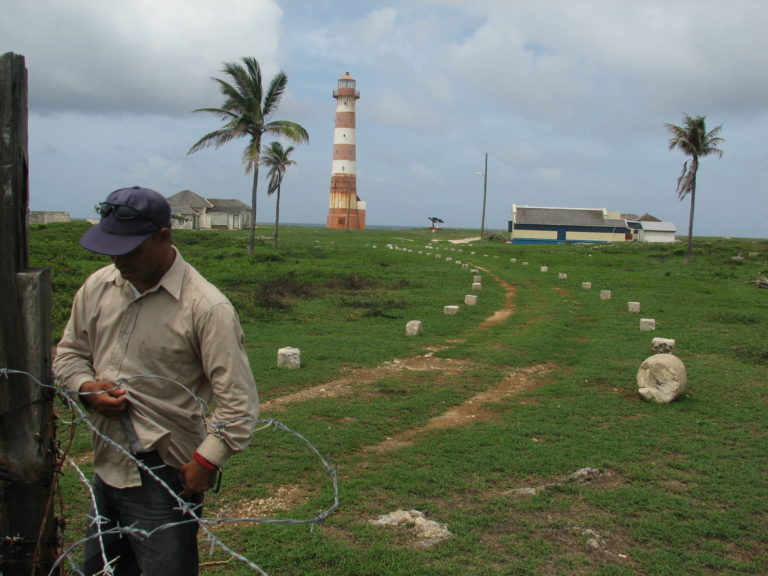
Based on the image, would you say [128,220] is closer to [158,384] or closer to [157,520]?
[158,384]

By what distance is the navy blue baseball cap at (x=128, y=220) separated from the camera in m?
2.85

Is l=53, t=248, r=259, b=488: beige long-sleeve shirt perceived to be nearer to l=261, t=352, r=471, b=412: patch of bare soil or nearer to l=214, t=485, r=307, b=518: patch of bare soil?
l=214, t=485, r=307, b=518: patch of bare soil

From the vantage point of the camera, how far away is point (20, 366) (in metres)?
2.79

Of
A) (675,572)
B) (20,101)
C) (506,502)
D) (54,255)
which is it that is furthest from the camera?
(54,255)

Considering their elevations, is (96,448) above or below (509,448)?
above

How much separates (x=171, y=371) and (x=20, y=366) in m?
0.61

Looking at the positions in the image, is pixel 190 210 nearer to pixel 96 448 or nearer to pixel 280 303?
pixel 280 303

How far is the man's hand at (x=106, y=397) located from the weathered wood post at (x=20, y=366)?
0.17 m

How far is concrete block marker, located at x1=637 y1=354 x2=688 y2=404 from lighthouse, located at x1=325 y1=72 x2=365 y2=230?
53030 millimetres

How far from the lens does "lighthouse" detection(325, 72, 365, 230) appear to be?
5994 cm

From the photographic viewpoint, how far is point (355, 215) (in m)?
63.2

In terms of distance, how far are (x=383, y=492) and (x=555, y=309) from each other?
13.4 metres

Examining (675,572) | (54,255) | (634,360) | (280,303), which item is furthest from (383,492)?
(54,255)

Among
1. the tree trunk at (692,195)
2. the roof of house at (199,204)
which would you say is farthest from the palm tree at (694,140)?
the roof of house at (199,204)
